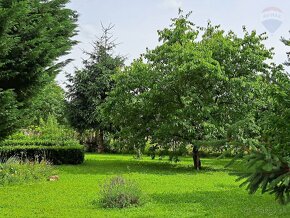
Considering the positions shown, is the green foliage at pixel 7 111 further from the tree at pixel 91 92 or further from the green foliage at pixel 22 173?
the tree at pixel 91 92

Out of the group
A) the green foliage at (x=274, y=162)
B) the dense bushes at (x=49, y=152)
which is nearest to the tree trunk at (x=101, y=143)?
the dense bushes at (x=49, y=152)

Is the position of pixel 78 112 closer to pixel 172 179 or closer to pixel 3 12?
pixel 172 179

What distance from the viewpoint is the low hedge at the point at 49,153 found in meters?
19.9

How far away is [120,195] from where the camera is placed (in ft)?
31.5

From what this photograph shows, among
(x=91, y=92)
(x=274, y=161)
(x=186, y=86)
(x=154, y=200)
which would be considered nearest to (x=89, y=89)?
(x=91, y=92)

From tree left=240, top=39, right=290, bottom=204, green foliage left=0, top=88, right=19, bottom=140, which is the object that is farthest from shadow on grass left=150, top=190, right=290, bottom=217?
green foliage left=0, top=88, right=19, bottom=140

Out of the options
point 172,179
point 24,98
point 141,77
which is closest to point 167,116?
point 141,77

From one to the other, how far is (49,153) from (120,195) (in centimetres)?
1157

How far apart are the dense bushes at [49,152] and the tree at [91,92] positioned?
411 inches

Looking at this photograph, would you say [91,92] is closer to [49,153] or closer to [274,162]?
[49,153]

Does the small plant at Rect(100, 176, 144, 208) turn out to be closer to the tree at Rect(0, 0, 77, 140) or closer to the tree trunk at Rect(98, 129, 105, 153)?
the tree at Rect(0, 0, 77, 140)

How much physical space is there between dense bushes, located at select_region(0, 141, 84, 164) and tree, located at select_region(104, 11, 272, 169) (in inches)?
94.8

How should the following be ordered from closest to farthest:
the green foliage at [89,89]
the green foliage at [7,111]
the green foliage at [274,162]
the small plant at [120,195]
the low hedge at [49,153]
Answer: the green foliage at [274,162] < the small plant at [120,195] < the green foliage at [7,111] < the low hedge at [49,153] < the green foliage at [89,89]

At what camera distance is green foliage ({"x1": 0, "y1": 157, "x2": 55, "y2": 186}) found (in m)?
13.6
